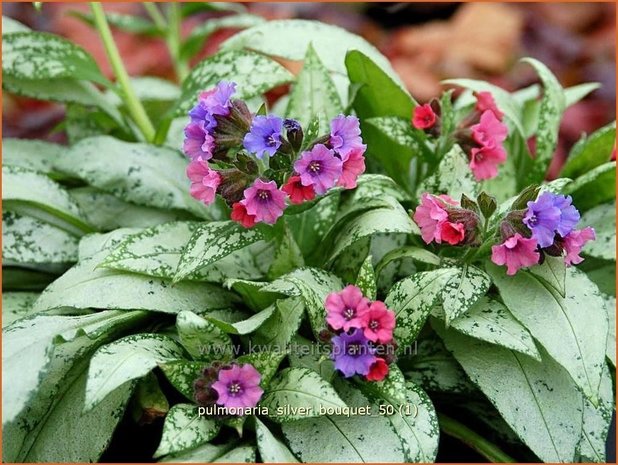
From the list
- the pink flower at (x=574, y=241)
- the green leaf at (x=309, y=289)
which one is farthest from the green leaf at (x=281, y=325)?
the pink flower at (x=574, y=241)

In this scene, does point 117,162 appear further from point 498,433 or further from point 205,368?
point 498,433

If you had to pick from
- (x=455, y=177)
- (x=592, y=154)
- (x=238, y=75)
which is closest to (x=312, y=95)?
(x=238, y=75)

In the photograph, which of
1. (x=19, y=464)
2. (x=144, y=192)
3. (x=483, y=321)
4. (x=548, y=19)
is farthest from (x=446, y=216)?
(x=548, y=19)

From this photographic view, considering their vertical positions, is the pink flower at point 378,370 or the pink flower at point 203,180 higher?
the pink flower at point 203,180

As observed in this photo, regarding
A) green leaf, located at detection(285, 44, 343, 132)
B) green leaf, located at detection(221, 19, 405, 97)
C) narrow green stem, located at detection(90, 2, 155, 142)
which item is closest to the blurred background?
narrow green stem, located at detection(90, 2, 155, 142)

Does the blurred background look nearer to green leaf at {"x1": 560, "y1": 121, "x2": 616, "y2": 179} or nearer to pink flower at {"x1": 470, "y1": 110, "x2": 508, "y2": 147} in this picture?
green leaf at {"x1": 560, "y1": 121, "x2": 616, "y2": 179}

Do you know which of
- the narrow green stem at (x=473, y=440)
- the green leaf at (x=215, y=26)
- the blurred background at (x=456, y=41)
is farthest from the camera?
the blurred background at (x=456, y=41)

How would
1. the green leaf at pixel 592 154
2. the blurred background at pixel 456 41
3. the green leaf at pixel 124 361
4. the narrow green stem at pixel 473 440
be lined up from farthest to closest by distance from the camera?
the blurred background at pixel 456 41
the green leaf at pixel 592 154
the narrow green stem at pixel 473 440
the green leaf at pixel 124 361

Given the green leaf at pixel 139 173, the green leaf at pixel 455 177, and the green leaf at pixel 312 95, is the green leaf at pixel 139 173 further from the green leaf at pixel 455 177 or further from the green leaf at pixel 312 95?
the green leaf at pixel 455 177
